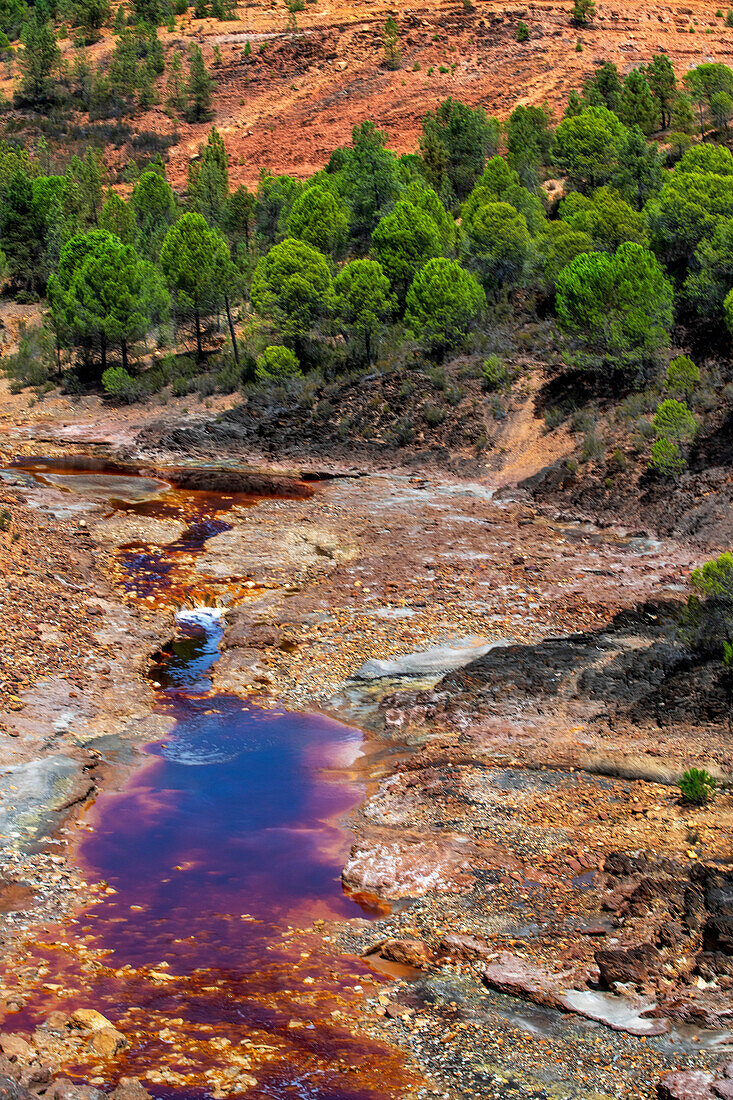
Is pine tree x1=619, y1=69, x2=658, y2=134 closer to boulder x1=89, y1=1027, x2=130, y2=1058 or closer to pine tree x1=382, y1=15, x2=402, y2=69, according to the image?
pine tree x1=382, y1=15, x2=402, y2=69

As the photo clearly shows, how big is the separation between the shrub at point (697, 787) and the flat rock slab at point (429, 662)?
6.36 metres

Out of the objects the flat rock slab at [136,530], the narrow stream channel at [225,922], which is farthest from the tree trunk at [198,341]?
the narrow stream channel at [225,922]

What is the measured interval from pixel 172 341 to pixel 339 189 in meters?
14.6

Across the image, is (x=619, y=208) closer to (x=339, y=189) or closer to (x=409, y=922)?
(x=339, y=189)

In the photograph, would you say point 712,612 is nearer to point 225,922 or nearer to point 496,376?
point 225,922

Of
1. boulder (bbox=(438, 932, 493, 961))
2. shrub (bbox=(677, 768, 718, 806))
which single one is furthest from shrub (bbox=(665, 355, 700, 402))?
boulder (bbox=(438, 932, 493, 961))

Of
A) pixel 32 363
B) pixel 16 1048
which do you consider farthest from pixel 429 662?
pixel 32 363

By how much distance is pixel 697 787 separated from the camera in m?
14.0

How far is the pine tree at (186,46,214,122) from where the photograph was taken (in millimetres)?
95062

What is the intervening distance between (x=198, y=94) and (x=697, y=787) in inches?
3755

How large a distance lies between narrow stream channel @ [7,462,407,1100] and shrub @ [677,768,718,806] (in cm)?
480

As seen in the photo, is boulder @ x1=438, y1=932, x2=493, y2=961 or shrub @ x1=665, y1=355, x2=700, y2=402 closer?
boulder @ x1=438, y1=932, x2=493, y2=961

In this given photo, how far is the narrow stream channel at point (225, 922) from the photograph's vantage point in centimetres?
936

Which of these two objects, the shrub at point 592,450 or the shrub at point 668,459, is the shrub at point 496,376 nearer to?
the shrub at point 592,450
